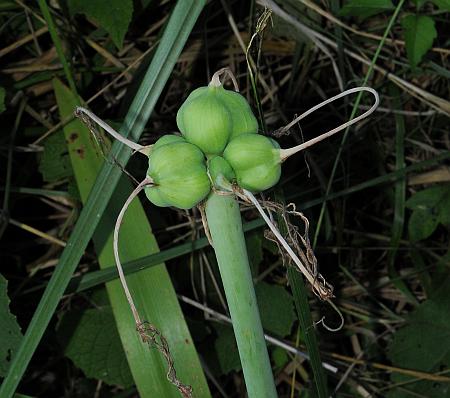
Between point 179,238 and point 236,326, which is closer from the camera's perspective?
point 236,326

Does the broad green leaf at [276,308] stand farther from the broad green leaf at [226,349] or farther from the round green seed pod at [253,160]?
the round green seed pod at [253,160]

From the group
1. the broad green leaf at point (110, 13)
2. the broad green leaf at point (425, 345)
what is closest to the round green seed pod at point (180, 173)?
the broad green leaf at point (110, 13)

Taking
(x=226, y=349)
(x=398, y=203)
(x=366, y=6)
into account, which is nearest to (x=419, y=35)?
(x=366, y=6)

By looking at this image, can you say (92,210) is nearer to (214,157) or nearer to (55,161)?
(214,157)

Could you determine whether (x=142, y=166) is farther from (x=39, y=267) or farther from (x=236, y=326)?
(x=236, y=326)

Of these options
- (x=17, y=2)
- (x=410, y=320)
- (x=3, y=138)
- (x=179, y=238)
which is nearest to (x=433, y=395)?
(x=410, y=320)

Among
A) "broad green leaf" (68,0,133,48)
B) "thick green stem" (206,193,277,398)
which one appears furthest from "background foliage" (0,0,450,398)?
"thick green stem" (206,193,277,398)

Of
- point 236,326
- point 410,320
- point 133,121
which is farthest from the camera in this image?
point 410,320
